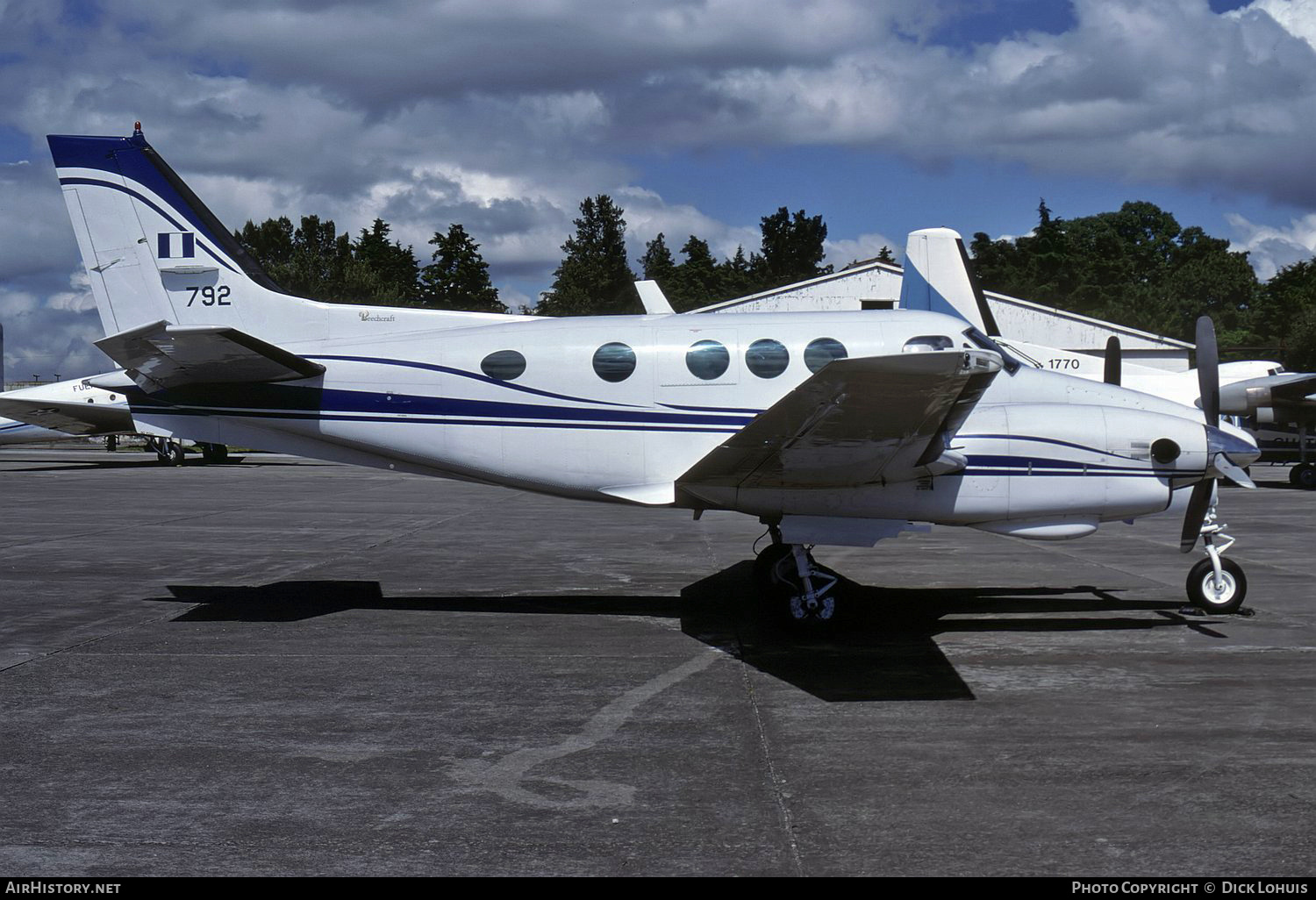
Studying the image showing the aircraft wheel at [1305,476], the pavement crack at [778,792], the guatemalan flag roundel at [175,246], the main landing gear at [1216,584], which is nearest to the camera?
the pavement crack at [778,792]

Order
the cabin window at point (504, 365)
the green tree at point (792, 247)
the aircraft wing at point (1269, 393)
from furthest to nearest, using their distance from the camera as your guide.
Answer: the green tree at point (792, 247) < the aircraft wing at point (1269, 393) < the cabin window at point (504, 365)

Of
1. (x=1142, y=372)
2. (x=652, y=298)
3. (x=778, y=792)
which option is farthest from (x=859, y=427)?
(x=1142, y=372)

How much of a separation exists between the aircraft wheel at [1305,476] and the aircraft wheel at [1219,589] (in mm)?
22323

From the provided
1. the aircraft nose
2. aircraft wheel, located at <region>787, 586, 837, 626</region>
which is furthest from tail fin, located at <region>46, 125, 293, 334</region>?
the aircraft nose

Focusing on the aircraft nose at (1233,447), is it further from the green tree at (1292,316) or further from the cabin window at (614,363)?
the green tree at (1292,316)

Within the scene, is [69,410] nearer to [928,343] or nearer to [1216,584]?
[928,343]

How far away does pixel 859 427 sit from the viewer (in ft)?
29.5

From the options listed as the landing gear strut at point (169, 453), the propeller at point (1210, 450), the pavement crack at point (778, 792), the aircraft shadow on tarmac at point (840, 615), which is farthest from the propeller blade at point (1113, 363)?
the landing gear strut at point (169, 453)

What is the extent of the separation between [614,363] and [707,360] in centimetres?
92

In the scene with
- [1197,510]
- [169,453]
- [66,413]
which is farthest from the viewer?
[169,453]

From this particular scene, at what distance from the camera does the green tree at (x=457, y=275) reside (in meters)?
85.6

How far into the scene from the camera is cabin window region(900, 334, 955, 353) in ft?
34.9

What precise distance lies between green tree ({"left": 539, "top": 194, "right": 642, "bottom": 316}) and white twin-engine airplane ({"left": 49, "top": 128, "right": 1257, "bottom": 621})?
7451cm
